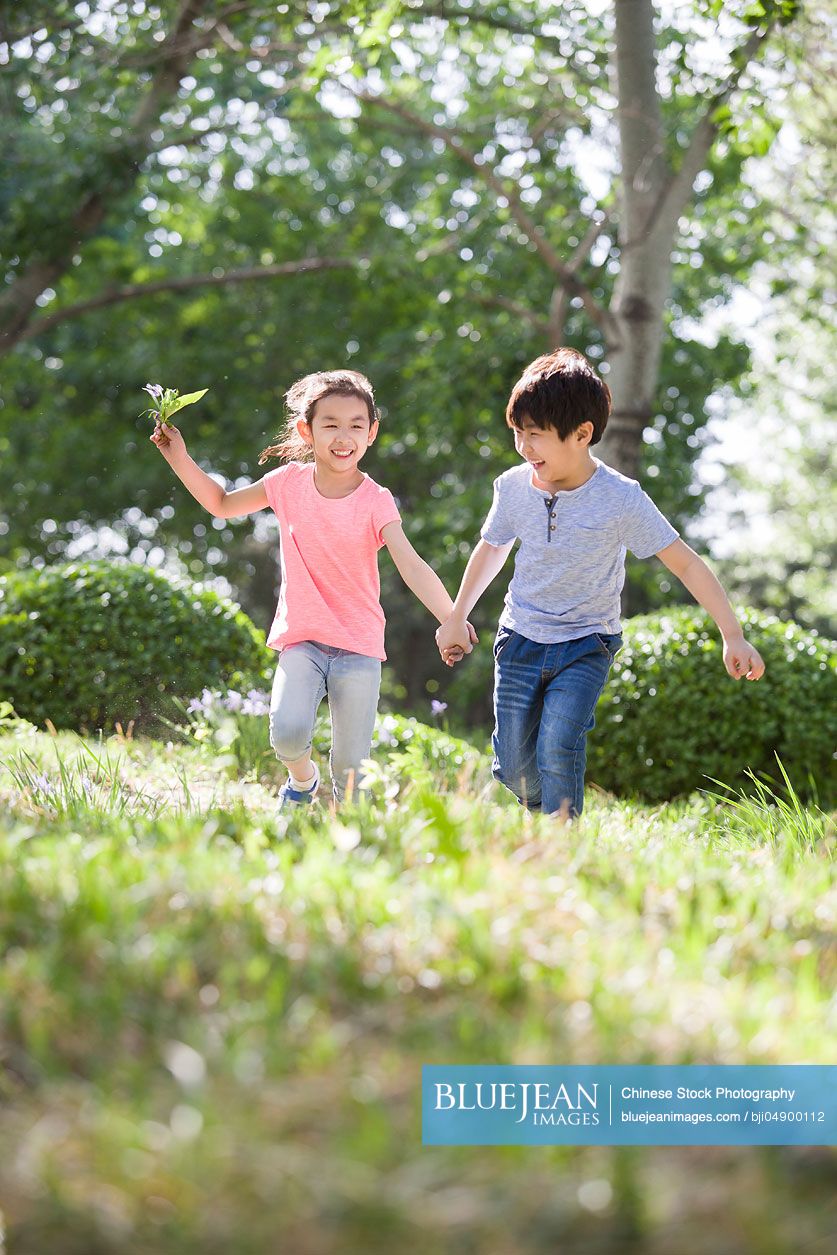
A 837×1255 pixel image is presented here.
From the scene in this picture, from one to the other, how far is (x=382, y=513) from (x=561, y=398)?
2.61 ft

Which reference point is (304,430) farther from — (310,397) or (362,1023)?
(362,1023)

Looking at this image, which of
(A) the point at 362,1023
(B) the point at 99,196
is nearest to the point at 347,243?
(B) the point at 99,196

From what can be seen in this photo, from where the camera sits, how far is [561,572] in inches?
174

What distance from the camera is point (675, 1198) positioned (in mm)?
1866

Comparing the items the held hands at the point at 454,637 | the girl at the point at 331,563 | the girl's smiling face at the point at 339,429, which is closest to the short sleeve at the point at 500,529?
the girl at the point at 331,563

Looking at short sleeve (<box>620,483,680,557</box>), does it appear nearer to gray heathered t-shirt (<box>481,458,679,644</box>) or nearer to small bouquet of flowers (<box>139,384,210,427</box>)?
gray heathered t-shirt (<box>481,458,679,644</box>)

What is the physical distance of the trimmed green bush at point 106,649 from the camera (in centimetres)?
767

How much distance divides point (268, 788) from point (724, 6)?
4.64 metres

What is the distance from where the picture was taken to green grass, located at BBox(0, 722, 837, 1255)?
1.79m

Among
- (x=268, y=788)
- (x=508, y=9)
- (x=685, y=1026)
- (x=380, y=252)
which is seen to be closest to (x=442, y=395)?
(x=380, y=252)

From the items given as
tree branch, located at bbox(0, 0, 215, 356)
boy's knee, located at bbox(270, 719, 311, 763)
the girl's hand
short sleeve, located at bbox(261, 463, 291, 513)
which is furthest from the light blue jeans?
tree branch, located at bbox(0, 0, 215, 356)

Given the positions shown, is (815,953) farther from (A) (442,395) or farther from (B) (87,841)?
(A) (442,395)

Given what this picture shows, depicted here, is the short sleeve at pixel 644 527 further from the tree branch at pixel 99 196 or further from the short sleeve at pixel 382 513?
the tree branch at pixel 99 196

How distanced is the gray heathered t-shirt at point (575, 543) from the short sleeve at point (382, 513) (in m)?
0.37
